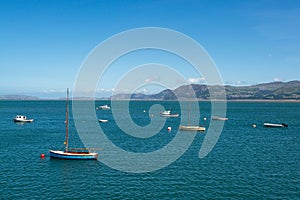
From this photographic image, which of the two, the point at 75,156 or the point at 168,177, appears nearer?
the point at 168,177

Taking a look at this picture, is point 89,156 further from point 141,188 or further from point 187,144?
point 187,144

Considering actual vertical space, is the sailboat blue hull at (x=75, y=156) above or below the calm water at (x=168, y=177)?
above

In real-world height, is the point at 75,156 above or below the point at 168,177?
above

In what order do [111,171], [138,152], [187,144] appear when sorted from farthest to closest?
1. [187,144]
2. [138,152]
3. [111,171]

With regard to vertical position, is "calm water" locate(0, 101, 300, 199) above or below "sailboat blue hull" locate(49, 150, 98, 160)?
below

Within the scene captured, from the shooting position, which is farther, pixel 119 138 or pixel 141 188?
pixel 119 138

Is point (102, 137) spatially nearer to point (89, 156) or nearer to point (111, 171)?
point (89, 156)

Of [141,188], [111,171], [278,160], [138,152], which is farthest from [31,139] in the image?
[278,160]

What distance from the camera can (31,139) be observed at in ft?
311

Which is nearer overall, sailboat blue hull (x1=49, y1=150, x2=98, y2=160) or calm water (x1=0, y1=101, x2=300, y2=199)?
calm water (x1=0, y1=101, x2=300, y2=199)

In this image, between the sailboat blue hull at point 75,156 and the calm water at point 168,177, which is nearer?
the calm water at point 168,177

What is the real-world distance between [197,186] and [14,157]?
4513 cm

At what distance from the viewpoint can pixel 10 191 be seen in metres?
45.6

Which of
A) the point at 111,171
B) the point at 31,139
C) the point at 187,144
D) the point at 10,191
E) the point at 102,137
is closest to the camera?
the point at 10,191
